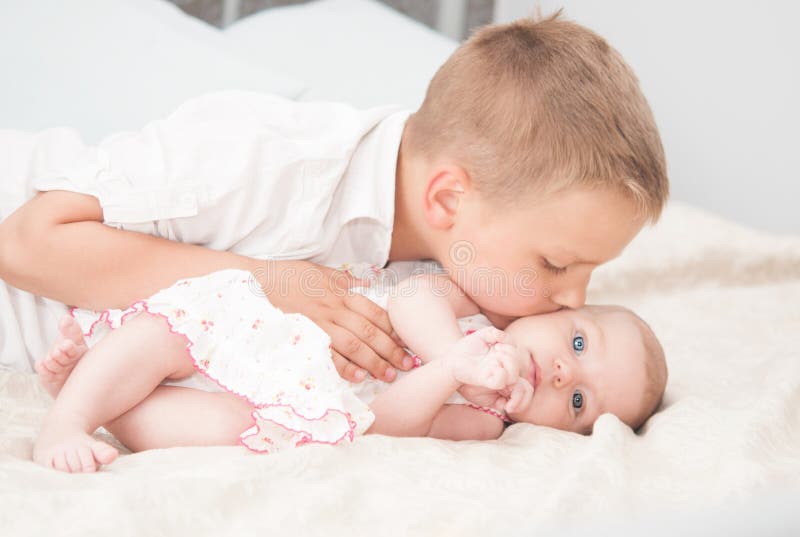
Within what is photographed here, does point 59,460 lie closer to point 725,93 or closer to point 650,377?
point 650,377

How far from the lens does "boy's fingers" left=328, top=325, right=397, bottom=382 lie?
112 cm

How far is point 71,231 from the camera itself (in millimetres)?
1150

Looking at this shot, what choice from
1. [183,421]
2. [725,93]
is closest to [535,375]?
[183,421]

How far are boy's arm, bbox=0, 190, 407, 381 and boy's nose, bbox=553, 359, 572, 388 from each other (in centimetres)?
19

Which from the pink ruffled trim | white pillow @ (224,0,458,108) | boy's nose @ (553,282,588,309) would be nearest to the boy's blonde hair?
boy's nose @ (553,282,588,309)

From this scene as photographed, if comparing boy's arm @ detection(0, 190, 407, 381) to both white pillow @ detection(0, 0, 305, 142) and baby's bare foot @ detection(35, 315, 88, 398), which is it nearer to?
baby's bare foot @ detection(35, 315, 88, 398)

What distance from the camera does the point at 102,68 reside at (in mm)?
1739

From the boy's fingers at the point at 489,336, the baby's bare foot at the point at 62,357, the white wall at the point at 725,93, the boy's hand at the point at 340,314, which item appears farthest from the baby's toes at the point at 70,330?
the white wall at the point at 725,93

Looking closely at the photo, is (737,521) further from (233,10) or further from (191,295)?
(233,10)

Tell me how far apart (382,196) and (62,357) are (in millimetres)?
484

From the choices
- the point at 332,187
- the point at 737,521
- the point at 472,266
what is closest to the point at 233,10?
the point at 332,187

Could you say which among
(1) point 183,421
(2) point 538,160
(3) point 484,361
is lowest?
(1) point 183,421

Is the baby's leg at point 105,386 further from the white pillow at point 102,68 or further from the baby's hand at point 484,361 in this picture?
the white pillow at point 102,68

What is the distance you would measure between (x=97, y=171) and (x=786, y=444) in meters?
0.89
